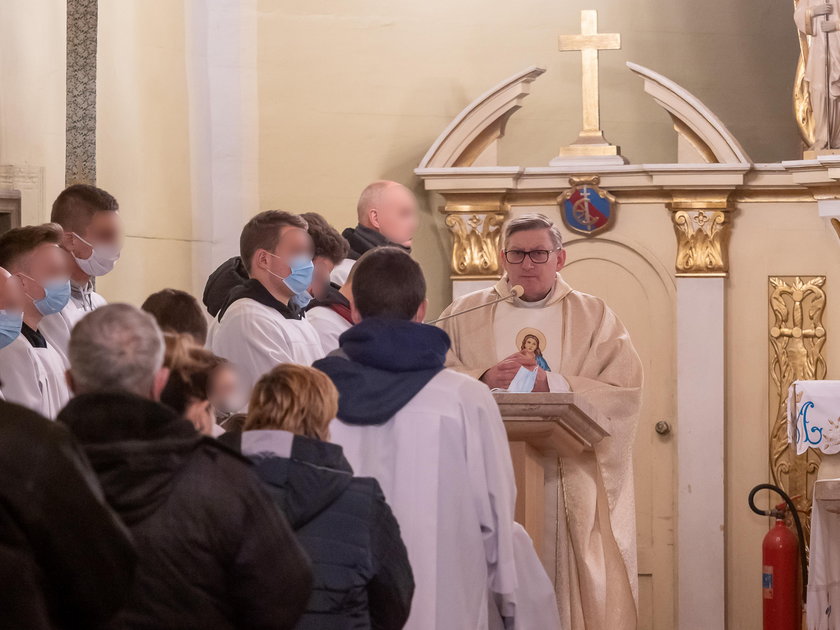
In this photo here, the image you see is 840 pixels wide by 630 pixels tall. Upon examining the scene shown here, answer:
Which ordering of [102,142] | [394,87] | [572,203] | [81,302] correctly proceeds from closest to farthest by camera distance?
[81,302] < [102,142] < [572,203] < [394,87]

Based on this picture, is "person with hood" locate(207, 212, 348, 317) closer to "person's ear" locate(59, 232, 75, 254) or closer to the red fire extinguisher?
"person's ear" locate(59, 232, 75, 254)

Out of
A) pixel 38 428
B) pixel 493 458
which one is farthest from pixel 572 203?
pixel 38 428

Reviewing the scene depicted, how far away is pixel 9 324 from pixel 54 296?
0.40m

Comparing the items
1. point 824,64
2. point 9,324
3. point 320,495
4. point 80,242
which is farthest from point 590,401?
point 824,64

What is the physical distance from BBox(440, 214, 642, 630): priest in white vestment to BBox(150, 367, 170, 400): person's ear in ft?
9.00

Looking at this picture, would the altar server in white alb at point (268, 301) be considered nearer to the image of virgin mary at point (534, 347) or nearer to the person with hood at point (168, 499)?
the image of virgin mary at point (534, 347)

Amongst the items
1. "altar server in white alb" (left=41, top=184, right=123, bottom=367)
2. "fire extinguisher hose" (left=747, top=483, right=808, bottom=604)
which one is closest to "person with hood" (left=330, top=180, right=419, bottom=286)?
"altar server in white alb" (left=41, top=184, right=123, bottom=367)

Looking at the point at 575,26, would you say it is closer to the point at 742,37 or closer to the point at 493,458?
the point at 742,37

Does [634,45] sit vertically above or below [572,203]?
above

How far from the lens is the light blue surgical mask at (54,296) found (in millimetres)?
5148

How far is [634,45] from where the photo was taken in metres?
10.0

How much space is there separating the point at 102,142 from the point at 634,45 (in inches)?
141

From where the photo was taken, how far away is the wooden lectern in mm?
4855

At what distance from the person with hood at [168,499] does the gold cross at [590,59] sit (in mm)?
6770
